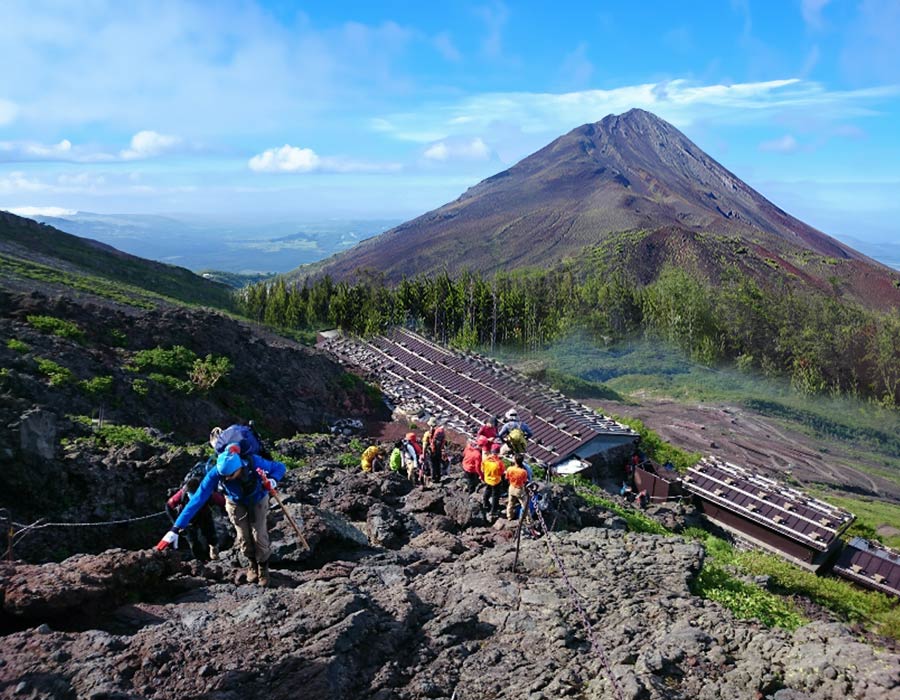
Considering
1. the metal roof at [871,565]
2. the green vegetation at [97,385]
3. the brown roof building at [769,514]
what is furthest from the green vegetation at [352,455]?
the metal roof at [871,565]

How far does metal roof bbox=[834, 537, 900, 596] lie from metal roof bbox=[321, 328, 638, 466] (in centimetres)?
720

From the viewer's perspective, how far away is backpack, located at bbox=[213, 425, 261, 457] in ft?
18.3

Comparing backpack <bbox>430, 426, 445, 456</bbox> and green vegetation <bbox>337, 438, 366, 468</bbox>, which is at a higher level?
backpack <bbox>430, 426, 445, 456</bbox>

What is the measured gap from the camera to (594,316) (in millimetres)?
50500

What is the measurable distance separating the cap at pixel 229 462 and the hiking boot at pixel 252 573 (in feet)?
3.27

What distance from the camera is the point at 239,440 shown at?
5.60m

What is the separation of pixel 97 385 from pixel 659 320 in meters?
43.4

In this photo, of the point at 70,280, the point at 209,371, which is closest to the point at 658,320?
the point at 209,371

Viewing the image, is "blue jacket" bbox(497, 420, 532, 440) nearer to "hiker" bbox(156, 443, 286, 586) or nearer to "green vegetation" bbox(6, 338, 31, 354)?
"hiker" bbox(156, 443, 286, 586)

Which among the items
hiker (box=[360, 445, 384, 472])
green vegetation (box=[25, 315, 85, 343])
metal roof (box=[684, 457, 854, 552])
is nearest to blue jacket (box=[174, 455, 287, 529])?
hiker (box=[360, 445, 384, 472])

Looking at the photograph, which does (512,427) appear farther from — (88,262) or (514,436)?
(88,262)

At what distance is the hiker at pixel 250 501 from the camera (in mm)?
5609

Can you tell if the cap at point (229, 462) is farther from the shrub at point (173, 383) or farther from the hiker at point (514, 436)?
the shrub at point (173, 383)

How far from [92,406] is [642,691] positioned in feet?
→ 43.6
